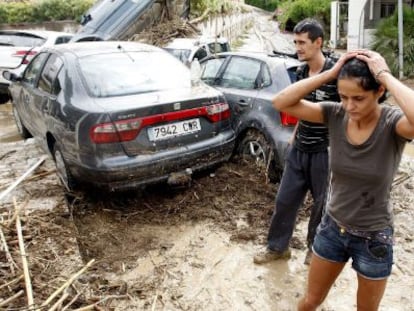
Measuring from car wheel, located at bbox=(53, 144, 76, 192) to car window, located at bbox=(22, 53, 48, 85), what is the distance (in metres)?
1.16

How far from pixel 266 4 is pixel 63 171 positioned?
166 ft

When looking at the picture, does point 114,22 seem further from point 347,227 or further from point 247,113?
point 347,227

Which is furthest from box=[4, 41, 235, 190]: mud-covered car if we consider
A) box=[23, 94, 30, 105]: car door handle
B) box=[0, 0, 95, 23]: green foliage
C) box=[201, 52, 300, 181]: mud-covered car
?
box=[0, 0, 95, 23]: green foliage

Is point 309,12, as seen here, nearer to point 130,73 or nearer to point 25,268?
point 130,73

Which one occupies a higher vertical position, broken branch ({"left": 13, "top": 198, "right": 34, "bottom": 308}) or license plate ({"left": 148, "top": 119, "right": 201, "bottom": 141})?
license plate ({"left": 148, "top": 119, "right": 201, "bottom": 141})

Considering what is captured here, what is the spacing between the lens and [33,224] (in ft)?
13.1

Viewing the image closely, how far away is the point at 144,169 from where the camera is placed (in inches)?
164

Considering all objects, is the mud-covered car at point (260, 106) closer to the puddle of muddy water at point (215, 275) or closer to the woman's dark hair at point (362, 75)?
the puddle of muddy water at point (215, 275)

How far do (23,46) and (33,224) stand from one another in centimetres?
763

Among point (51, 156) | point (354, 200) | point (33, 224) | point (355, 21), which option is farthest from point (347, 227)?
point (355, 21)

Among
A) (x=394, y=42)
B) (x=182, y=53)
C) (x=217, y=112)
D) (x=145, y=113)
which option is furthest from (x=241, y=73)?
(x=394, y=42)

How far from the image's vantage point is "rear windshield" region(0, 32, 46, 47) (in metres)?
10.5

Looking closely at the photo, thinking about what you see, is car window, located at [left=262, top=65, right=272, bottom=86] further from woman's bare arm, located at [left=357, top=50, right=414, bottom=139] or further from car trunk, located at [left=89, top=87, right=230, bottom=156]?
woman's bare arm, located at [left=357, top=50, right=414, bottom=139]

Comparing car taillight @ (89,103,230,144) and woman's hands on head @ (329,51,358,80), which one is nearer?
woman's hands on head @ (329,51,358,80)
